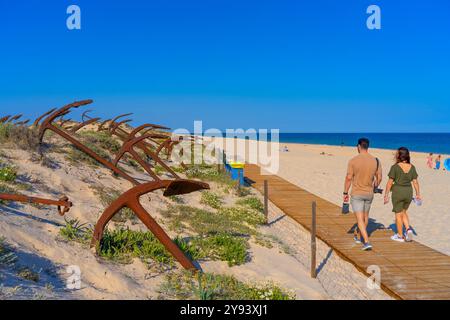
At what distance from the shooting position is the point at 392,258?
18.9 feet

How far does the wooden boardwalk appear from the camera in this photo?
15.3ft

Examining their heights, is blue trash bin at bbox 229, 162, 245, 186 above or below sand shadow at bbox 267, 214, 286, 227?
above

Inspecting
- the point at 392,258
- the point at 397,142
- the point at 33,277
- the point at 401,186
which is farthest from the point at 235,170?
the point at 397,142

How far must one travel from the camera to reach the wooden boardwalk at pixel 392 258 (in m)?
4.68

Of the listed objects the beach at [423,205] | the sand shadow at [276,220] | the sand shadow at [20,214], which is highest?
the sand shadow at [20,214]

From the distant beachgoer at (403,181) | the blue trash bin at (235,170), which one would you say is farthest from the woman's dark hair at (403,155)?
the blue trash bin at (235,170)

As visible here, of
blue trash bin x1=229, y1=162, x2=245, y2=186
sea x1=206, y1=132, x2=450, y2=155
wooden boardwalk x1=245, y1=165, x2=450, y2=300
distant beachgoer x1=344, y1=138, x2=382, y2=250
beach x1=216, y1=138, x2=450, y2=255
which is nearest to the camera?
wooden boardwalk x1=245, y1=165, x2=450, y2=300

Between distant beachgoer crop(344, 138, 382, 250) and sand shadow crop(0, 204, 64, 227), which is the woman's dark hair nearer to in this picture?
distant beachgoer crop(344, 138, 382, 250)

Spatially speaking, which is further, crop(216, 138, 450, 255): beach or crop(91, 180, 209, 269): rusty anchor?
crop(216, 138, 450, 255): beach

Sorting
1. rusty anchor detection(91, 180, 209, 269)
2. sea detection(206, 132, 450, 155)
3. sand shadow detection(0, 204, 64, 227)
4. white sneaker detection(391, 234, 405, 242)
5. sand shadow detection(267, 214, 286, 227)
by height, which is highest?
rusty anchor detection(91, 180, 209, 269)

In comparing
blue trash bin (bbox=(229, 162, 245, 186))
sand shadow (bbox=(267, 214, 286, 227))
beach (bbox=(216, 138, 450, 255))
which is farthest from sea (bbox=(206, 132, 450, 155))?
sand shadow (bbox=(267, 214, 286, 227))

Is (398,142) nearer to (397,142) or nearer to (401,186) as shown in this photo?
(397,142)

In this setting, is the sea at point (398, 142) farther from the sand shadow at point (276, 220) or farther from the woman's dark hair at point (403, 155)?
the woman's dark hair at point (403, 155)

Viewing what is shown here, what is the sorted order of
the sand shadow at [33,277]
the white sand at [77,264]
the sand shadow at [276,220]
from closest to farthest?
the sand shadow at [33,277]
the white sand at [77,264]
the sand shadow at [276,220]
